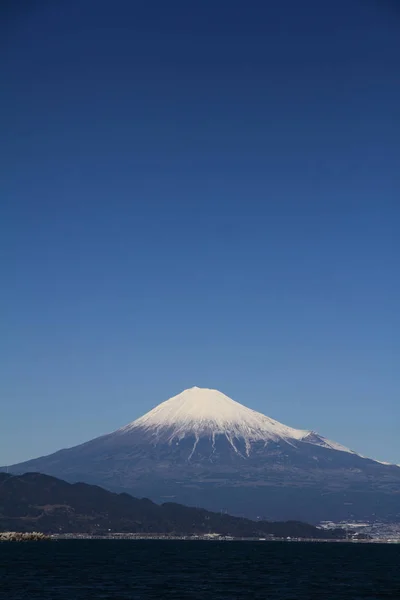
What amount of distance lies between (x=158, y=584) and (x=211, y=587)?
33.1 feet

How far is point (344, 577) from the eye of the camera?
550 ft

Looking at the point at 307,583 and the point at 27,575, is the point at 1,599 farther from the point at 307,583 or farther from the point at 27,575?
the point at 307,583

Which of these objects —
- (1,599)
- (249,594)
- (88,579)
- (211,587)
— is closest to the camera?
(1,599)

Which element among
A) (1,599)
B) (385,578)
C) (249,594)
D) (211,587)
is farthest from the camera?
(385,578)

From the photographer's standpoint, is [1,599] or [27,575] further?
[27,575]

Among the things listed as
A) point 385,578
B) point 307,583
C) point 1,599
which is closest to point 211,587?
point 307,583

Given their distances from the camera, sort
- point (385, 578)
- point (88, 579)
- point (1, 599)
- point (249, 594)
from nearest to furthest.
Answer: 1. point (1, 599)
2. point (249, 594)
3. point (88, 579)
4. point (385, 578)

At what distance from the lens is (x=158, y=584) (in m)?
139

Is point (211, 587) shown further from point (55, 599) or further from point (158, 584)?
point (55, 599)

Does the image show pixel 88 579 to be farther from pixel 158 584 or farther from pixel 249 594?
pixel 249 594

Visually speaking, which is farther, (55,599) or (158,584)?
(158,584)

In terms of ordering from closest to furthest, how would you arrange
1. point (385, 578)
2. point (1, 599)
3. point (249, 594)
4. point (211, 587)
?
1. point (1, 599)
2. point (249, 594)
3. point (211, 587)
4. point (385, 578)

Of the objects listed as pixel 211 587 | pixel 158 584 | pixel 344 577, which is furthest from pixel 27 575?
pixel 344 577

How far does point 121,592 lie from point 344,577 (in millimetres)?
60346
